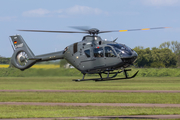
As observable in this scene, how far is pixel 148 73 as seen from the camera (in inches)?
5856

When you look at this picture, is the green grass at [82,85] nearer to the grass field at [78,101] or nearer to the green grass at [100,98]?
the grass field at [78,101]

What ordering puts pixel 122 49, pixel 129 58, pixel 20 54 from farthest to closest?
pixel 20 54, pixel 122 49, pixel 129 58

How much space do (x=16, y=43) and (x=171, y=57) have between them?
158m

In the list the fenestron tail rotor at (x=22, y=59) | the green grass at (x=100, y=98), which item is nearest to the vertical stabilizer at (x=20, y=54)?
the fenestron tail rotor at (x=22, y=59)

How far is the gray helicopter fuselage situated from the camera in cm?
3483

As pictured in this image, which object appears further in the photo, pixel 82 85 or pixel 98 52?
pixel 82 85

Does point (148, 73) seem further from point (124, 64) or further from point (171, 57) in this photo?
point (124, 64)

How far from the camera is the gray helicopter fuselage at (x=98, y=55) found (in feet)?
114

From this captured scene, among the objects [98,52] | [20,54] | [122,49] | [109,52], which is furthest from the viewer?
[20,54]

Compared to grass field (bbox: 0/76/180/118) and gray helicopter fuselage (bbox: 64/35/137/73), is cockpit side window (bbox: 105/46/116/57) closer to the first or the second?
gray helicopter fuselage (bbox: 64/35/137/73)

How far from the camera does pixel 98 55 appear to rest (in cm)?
3578

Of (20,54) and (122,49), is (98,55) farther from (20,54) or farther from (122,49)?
(20,54)

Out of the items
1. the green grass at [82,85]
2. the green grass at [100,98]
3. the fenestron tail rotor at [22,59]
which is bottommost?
the green grass at [82,85]

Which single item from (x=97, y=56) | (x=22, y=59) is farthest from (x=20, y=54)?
(x=97, y=56)
